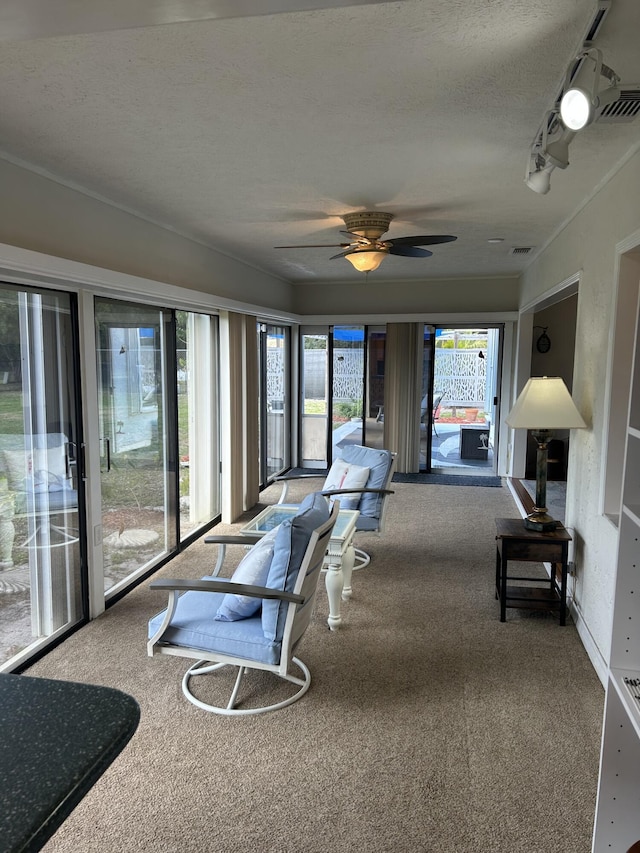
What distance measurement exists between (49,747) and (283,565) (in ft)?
5.77

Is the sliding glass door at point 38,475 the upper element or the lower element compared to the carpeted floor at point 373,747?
upper

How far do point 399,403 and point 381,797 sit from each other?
6.06 m

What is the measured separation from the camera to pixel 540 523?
3680mm

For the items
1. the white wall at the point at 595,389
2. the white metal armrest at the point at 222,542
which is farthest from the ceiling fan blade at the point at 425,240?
the white metal armrest at the point at 222,542

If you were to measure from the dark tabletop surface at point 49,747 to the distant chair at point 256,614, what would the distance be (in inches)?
59.4

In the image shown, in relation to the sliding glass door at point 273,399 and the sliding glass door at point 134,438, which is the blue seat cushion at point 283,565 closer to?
the sliding glass door at point 134,438

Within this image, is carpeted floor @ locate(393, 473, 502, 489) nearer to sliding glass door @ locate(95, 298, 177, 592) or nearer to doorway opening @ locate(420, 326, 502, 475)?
doorway opening @ locate(420, 326, 502, 475)

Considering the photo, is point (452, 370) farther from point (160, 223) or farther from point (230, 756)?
point (230, 756)

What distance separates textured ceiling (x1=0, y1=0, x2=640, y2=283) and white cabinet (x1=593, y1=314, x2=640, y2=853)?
1.05 m

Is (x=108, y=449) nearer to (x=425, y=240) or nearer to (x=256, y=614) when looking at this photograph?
(x=256, y=614)

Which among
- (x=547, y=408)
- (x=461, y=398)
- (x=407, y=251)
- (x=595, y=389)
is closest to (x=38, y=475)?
(x=407, y=251)

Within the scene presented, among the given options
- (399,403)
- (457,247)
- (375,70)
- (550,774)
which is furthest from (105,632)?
(399,403)

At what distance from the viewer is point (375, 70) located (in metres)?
1.93

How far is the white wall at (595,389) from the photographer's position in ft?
9.52
